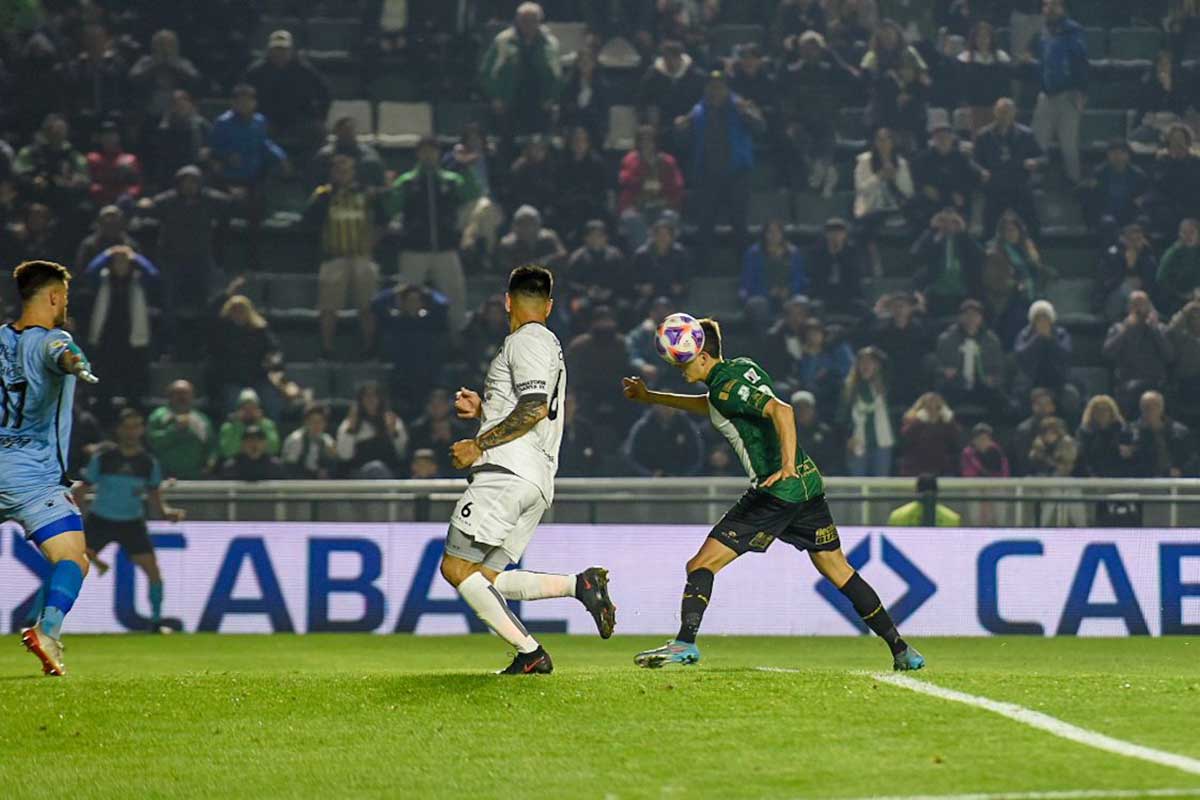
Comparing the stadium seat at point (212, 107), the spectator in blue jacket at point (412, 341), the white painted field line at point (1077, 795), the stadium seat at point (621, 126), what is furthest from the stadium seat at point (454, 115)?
the white painted field line at point (1077, 795)

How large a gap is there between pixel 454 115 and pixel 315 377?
4.09 m

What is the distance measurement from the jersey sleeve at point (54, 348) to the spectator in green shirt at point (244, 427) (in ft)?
28.2

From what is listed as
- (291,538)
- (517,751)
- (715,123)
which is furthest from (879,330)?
(517,751)

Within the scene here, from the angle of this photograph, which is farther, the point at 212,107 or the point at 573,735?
the point at 212,107

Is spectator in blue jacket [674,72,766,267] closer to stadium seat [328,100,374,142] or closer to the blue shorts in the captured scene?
stadium seat [328,100,374,142]

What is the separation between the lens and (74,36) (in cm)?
2159

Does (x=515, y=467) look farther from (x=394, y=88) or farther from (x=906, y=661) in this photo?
(x=394, y=88)

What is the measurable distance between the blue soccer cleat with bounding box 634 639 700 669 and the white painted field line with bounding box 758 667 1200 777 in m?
1.14

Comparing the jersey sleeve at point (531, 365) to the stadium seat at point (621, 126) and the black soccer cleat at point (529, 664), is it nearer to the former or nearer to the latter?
the black soccer cleat at point (529, 664)

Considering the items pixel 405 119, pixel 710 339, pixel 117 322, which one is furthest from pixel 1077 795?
pixel 405 119

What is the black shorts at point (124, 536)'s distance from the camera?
52.1 feet

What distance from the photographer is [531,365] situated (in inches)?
334

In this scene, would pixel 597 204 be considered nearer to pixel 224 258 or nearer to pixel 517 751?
pixel 224 258

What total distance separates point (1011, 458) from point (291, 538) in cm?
743
